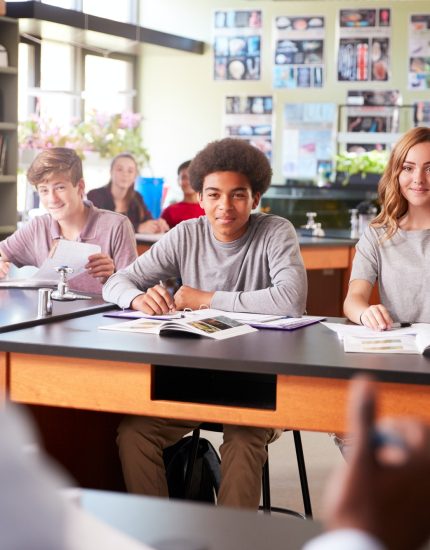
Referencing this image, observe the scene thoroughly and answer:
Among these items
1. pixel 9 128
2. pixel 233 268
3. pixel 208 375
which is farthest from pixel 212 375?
pixel 9 128

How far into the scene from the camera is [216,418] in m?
2.19

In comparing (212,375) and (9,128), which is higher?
(9,128)

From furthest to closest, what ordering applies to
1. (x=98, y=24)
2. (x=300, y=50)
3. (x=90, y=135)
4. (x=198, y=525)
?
1. (x=300, y=50)
2. (x=98, y=24)
3. (x=90, y=135)
4. (x=198, y=525)

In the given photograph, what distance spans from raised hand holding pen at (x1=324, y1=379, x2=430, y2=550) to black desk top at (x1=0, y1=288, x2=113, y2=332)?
73.2 inches

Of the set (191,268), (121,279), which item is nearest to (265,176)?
(191,268)

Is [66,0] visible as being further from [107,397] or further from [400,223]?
[107,397]

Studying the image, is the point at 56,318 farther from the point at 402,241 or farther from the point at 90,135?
the point at 90,135

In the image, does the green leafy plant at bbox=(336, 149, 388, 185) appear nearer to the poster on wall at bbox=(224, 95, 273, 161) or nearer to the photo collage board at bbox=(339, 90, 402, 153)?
the photo collage board at bbox=(339, 90, 402, 153)

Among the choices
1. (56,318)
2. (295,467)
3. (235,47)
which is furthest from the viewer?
(235,47)

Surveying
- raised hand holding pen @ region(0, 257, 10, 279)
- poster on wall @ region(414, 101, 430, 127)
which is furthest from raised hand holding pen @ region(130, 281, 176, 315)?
poster on wall @ region(414, 101, 430, 127)

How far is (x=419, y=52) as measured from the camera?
27.3 feet

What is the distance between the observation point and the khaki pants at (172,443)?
241cm

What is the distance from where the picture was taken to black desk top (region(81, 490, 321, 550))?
40.4 inches

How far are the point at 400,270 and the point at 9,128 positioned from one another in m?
4.33
